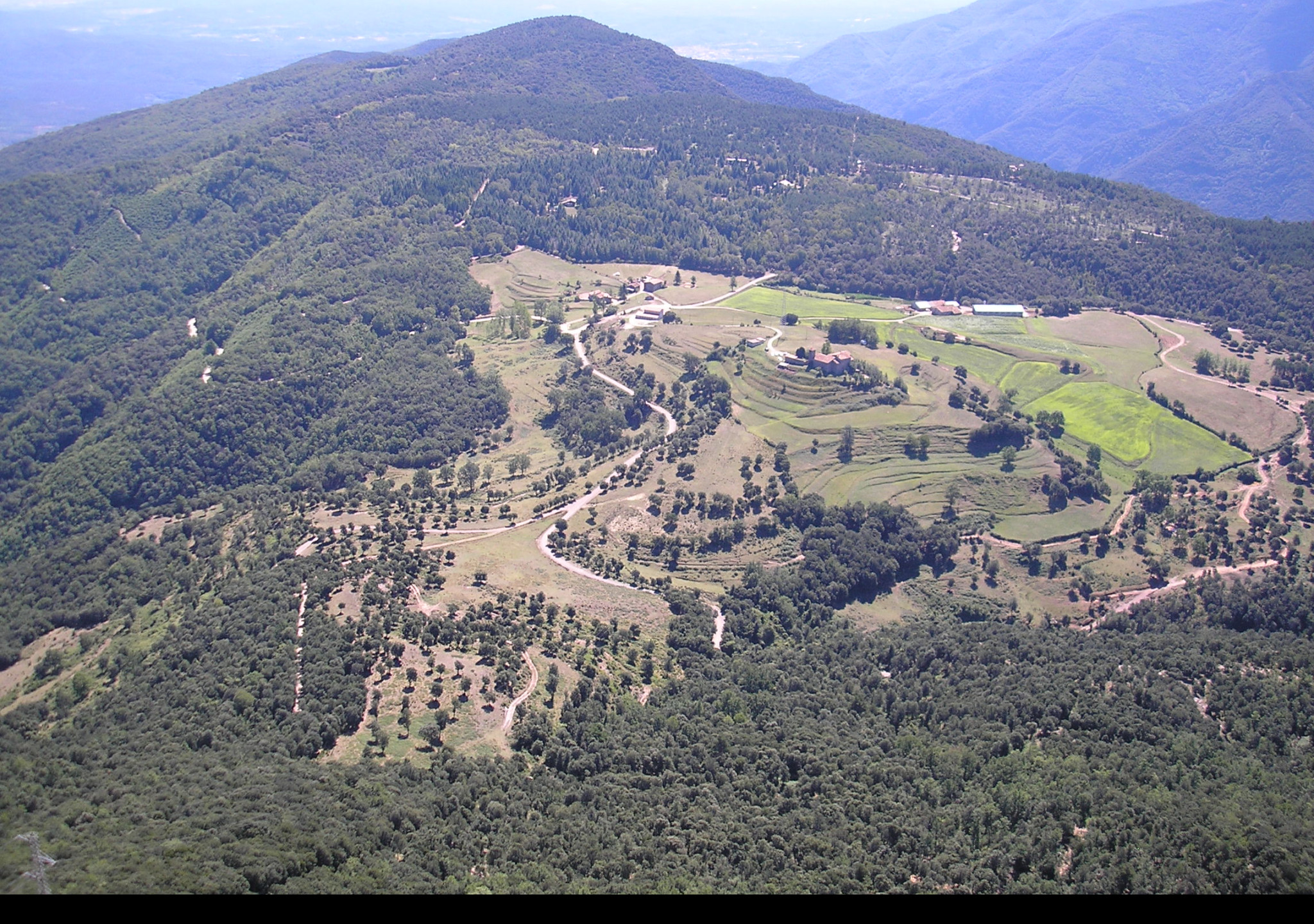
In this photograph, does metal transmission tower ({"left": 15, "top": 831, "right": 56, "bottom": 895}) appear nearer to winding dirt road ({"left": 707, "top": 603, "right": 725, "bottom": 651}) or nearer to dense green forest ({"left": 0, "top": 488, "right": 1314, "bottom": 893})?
dense green forest ({"left": 0, "top": 488, "right": 1314, "bottom": 893})

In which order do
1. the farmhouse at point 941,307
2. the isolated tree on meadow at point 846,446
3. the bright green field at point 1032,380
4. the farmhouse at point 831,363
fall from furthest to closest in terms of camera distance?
the farmhouse at point 941,307, the bright green field at point 1032,380, the farmhouse at point 831,363, the isolated tree on meadow at point 846,446

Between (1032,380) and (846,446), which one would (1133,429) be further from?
(846,446)

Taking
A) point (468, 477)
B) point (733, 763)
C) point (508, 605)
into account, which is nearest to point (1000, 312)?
point (468, 477)

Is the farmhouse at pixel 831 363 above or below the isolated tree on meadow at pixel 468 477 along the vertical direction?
above

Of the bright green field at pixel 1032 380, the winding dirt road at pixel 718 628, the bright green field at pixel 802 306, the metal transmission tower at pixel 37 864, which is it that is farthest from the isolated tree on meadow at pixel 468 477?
the bright green field at pixel 1032 380

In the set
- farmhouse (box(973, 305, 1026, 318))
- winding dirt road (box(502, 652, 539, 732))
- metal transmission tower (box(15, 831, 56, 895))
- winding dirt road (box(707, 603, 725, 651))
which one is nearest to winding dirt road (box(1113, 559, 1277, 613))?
winding dirt road (box(707, 603, 725, 651))

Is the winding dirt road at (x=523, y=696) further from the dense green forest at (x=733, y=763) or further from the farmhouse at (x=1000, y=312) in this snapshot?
the farmhouse at (x=1000, y=312)

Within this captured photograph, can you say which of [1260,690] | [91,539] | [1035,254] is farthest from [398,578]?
[1035,254]

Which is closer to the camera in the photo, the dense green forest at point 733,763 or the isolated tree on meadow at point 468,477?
the dense green forest at point 733,763
